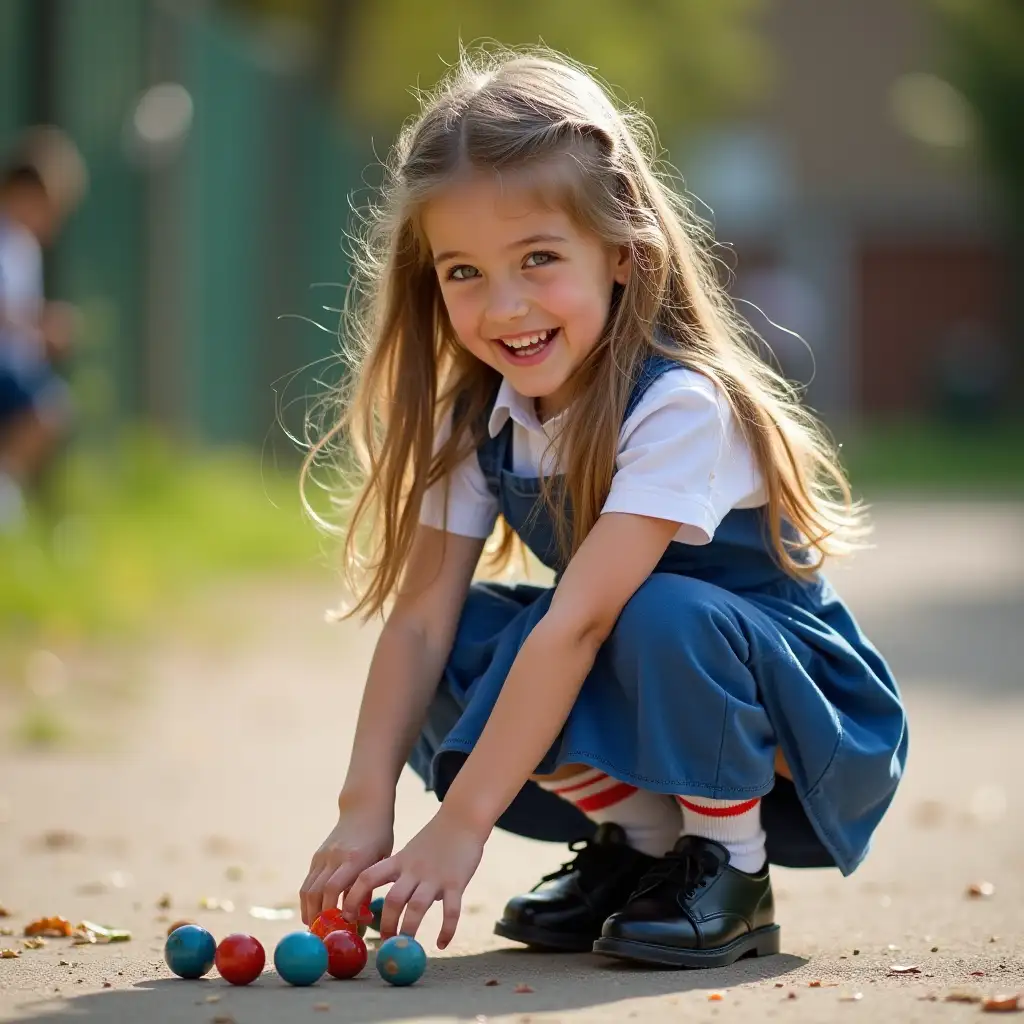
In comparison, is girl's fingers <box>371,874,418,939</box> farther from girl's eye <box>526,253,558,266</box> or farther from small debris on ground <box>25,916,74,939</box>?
girl's eye <box>526,253,558,266</box>

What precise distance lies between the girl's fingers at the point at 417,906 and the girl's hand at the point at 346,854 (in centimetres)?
17

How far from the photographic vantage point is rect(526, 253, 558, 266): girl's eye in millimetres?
2680

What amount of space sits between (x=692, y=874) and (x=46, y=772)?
206 cm

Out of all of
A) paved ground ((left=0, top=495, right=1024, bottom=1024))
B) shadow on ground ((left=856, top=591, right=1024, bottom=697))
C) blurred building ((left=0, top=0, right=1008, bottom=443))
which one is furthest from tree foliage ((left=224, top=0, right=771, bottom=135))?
paved ground ((left=0, top=495, right=1024, bottom=1024))

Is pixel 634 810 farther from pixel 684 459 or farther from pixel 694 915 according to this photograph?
pixel 684 459

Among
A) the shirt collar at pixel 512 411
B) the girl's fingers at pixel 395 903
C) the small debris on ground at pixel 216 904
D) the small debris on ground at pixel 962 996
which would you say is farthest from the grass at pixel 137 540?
the small debris on ground at pixel 962 996

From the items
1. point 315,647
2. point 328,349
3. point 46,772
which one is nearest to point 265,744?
point 46,772

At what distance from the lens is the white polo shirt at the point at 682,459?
8.35 feet

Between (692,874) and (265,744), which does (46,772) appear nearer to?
(265,744)

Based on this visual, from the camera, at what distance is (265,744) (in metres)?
4.59

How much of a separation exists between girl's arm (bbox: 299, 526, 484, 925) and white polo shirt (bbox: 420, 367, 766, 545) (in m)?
0.25

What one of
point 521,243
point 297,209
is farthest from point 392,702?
point 297,209

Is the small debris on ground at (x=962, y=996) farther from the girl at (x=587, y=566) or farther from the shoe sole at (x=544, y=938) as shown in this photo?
the shoe sole at (x=544, y=938)

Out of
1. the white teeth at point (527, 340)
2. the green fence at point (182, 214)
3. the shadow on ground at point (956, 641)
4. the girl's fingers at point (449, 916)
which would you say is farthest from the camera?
the green fence at point (182, 214)
